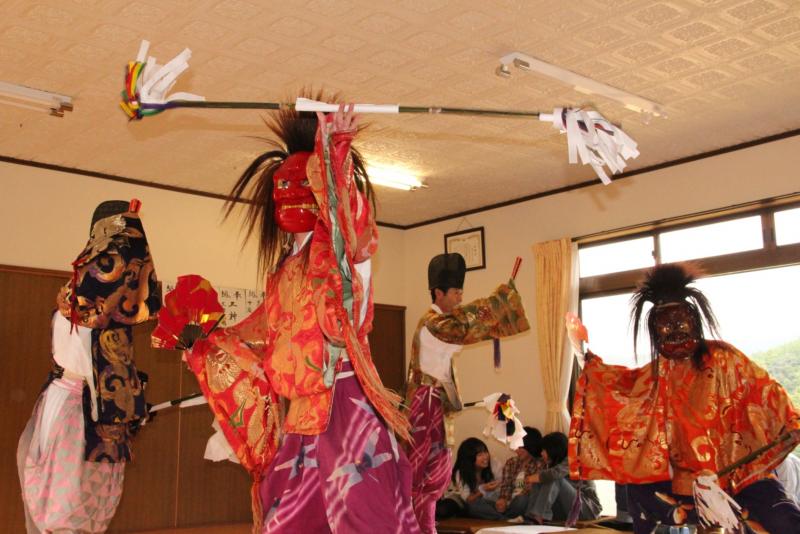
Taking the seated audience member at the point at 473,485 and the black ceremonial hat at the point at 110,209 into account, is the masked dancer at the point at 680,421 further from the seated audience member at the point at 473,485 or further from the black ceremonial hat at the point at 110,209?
the seated audience member at the point at 473,485

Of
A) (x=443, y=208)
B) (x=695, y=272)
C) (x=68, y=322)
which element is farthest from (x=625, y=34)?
(x=443, y=208)

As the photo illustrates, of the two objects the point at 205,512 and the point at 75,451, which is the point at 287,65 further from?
the point at 205,512

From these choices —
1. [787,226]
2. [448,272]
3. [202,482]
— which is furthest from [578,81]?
[202,482]

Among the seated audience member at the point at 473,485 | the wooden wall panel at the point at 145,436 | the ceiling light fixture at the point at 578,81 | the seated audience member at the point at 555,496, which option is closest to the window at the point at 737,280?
the seated audience member at the point at 555,496

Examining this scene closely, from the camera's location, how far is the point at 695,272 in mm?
4305

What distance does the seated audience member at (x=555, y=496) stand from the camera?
668cm

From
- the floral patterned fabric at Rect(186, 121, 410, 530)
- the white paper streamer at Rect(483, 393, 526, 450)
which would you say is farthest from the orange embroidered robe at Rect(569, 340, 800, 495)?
the floral patterned fabric at Rect(186, 121, 410, 530)

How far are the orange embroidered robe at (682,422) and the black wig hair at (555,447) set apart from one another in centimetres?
254

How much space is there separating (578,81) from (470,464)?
142 inches

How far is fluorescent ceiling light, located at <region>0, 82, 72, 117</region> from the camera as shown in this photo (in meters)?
5.41

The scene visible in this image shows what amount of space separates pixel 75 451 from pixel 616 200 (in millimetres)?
5100

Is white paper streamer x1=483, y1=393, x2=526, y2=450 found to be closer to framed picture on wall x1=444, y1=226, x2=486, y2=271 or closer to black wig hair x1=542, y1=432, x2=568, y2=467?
black wig hair x1=542, y1=432, x2=568, y2=467

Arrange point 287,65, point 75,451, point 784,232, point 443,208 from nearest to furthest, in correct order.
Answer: point 75,451 < point 287,65 < point 784,232 < point 443,208

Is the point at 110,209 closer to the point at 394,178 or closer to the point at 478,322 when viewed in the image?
the point at 478,322
